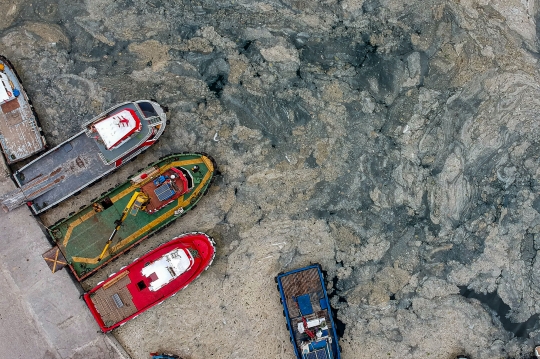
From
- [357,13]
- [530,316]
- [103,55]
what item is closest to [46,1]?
[103,55]

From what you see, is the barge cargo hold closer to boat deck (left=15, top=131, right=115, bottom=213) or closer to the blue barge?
A: boat deck (left=15, top=131, right=115, bottom=213)

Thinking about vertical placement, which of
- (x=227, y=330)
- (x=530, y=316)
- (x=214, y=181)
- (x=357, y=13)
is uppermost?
(x=357, y=13)

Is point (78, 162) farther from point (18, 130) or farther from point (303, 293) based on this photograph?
point (303, 293)

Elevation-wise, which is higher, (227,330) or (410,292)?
(410,292)

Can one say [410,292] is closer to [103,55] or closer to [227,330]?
[227,330]

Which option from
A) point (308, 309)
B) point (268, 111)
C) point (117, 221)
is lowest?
point (308, 309)

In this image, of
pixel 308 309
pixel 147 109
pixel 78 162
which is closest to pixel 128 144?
pixel 147 109

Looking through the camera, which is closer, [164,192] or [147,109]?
[164,192]
